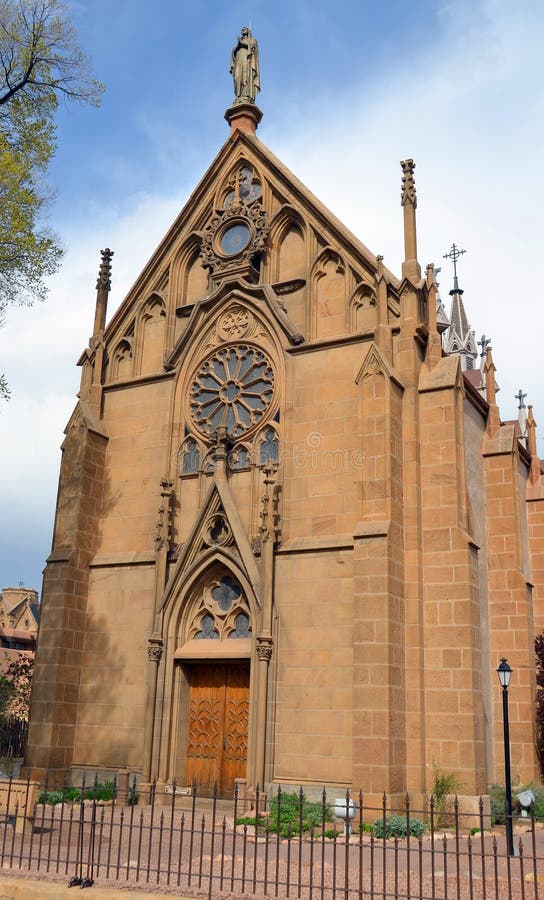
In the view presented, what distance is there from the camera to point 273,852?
12.8 meters

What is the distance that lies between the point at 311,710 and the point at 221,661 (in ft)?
8.42

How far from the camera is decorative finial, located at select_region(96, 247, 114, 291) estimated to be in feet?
80.6

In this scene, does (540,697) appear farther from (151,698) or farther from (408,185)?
(408,185)

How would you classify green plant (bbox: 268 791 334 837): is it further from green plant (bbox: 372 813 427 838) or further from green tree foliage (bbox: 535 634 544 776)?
green tree foliage (bbox: 535 634 544 776)

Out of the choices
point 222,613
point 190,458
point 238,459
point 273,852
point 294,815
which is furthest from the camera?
point 190,458

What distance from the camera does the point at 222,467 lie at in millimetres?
20500

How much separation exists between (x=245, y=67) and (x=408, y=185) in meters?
8.59

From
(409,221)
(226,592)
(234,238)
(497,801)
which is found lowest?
(497,801)

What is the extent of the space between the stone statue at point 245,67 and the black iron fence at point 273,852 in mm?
19004

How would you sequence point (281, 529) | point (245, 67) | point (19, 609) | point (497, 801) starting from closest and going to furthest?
1. point (497, 801)
2. point (281, 529)
3. point (245, 67)
4. point (19, 609)

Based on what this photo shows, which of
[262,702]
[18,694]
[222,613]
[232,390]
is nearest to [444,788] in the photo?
[262,702]

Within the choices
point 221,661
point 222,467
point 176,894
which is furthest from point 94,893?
point 222,467

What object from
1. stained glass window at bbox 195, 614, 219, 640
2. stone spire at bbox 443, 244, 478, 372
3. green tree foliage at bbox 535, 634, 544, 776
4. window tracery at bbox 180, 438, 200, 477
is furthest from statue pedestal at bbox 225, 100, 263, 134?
stone spire at bbox 443, 244, 478, 372

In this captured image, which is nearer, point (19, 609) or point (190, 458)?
point (190, 458)
